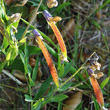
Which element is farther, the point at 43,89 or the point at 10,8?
the point at 10,8

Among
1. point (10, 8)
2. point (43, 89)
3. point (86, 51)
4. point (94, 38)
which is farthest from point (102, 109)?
point (10, 8)

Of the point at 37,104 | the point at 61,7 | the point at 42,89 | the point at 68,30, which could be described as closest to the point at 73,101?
the point at 42,89

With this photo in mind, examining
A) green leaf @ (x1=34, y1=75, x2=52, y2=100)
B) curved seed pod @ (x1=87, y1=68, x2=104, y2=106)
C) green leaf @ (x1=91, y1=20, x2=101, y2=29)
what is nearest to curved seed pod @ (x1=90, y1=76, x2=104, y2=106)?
curved seed pod @ (x1=87, y1=68, x2=104, y2=106)

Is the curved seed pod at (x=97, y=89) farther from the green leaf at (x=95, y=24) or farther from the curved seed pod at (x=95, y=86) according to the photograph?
the green leaf at (x=95, y=24)

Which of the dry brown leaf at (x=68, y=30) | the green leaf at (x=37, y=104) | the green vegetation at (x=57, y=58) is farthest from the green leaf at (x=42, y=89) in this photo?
the dry brown leaf at (x=68, y=30)

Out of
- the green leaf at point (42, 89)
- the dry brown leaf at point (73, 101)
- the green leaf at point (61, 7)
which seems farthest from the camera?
the green leaf at point (61, 7)

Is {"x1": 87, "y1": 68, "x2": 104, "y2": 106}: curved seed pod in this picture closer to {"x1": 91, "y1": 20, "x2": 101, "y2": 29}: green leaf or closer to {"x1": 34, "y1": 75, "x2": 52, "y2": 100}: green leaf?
{"x1": 34, "y1": 75, "x2": 52, "y2": 100}: green leaf

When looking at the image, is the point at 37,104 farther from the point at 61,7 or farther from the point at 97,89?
the point at 61,7

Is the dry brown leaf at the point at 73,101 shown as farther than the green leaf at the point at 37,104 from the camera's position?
Yes

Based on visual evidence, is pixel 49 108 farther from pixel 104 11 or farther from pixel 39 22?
pixel 104 11
